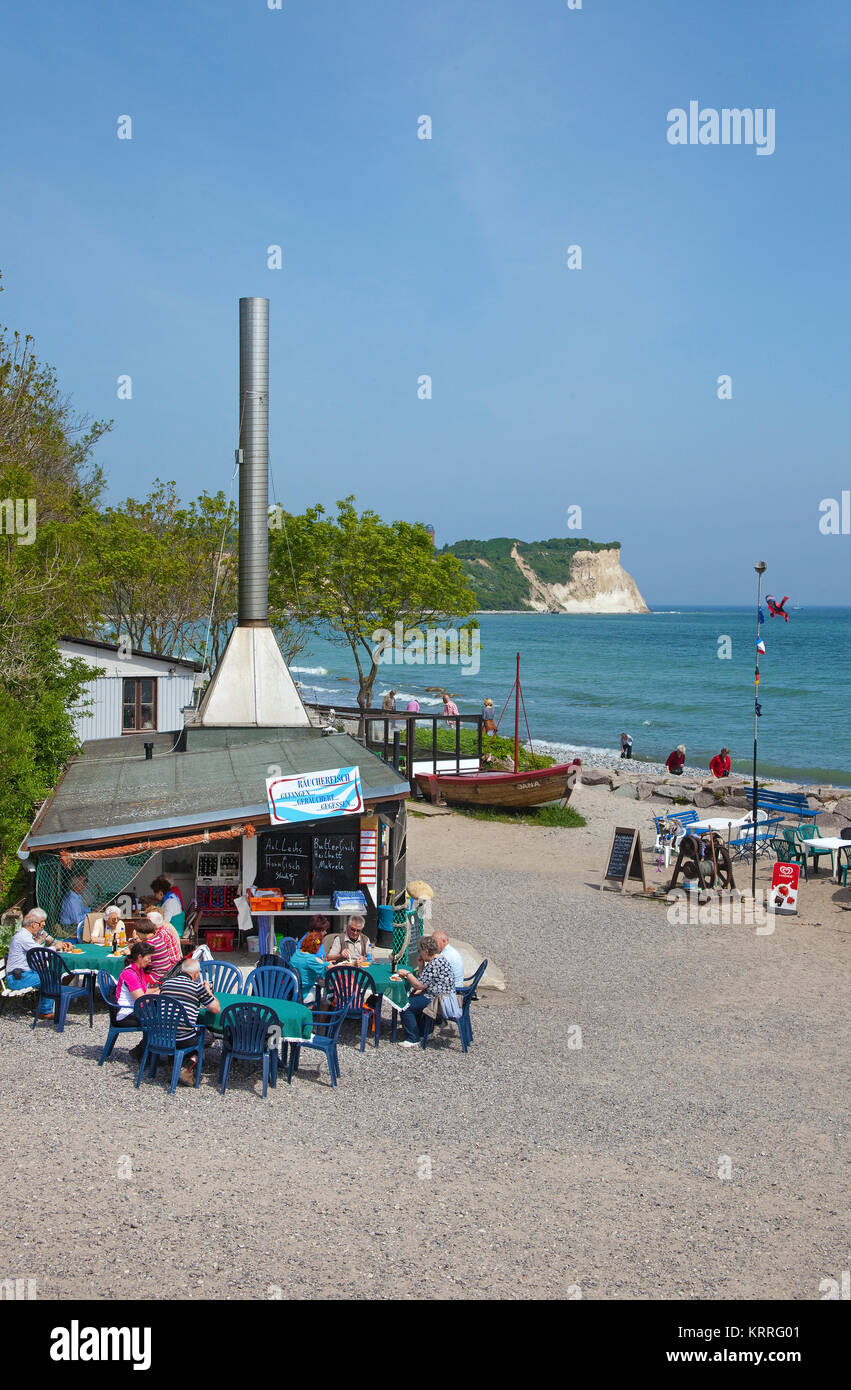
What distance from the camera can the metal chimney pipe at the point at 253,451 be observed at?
1903 cm

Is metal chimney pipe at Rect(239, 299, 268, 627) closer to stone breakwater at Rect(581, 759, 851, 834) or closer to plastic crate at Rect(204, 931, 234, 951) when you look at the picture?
plastic crate at Rect(204, 931, 234, 951)

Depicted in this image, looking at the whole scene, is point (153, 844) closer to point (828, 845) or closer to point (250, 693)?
point (250, 693)

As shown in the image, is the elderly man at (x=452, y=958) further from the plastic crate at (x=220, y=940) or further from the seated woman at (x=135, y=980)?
the plastic crate at (x=220, y=940)

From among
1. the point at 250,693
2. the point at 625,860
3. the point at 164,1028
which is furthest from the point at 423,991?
the point at 625,860

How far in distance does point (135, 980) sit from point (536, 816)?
1677cm

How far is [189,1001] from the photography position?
9180 millimetres

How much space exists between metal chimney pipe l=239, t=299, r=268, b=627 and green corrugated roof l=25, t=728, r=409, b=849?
318cm

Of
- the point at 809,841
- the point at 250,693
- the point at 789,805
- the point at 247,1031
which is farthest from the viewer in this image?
the point at 789,805

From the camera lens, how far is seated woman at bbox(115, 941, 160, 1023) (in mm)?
9820

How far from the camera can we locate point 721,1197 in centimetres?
755

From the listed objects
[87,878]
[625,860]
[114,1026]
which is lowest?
[625,860]
